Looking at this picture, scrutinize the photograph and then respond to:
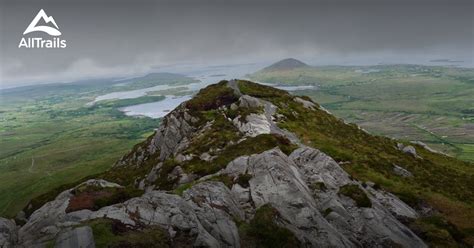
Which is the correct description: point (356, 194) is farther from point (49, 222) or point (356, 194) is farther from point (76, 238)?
point (49, 222)

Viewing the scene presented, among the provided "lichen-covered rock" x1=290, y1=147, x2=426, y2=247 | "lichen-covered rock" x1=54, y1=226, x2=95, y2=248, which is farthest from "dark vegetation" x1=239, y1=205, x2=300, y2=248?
"lichen-covered rock" x1=54, y1=226, x2=95, y2=248

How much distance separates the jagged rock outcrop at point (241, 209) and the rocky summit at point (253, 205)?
0.11 meters

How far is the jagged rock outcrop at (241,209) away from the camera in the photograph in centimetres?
3256

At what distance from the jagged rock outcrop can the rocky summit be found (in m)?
0.11

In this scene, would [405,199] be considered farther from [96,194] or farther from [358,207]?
[96,194]

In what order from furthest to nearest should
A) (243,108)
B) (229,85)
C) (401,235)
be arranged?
(229,85) → (243,108) → (401,235)

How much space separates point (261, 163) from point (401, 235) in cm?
1704

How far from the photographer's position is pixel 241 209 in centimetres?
3806

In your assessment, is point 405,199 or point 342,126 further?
point 342,126

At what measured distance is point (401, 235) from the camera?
120 ft

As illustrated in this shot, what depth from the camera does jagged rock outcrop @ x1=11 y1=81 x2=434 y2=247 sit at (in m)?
32.6

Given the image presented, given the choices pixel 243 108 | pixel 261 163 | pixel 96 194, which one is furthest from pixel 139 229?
pixel 243 108

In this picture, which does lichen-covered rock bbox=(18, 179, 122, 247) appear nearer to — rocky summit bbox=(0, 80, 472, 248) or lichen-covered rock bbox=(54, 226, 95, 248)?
rocky summit bbox=(0, 80, 472, 248)

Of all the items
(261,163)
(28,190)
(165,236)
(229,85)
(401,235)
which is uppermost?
(229,85)
